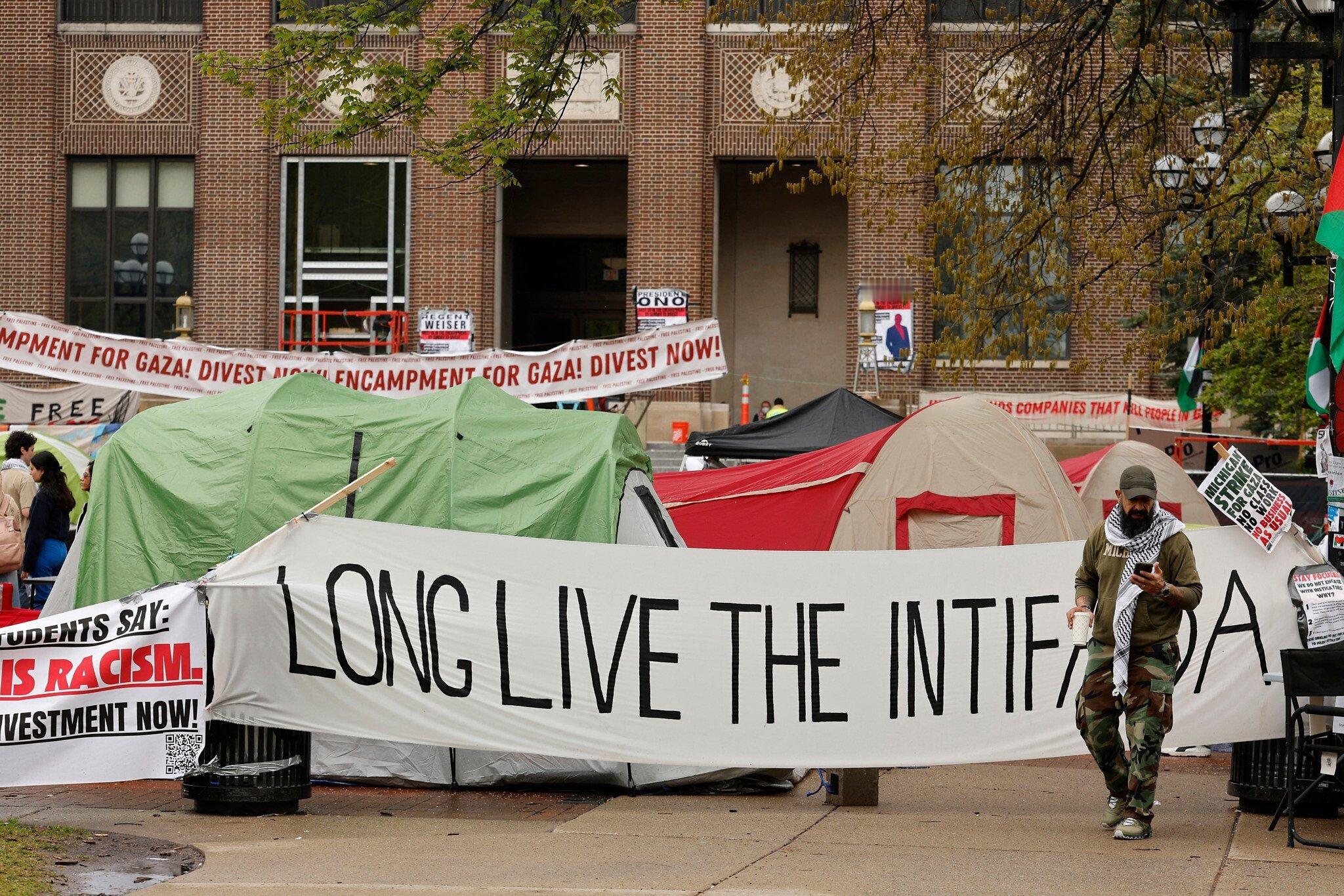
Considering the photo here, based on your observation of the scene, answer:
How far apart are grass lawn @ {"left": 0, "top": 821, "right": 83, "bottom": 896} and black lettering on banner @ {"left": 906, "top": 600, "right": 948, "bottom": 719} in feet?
13.8

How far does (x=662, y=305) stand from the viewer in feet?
113

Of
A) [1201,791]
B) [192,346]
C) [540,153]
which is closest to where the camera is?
[1201,791]

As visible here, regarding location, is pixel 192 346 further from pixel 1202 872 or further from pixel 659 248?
pixel 659 248

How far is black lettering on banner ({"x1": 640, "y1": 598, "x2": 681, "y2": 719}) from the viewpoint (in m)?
8.54

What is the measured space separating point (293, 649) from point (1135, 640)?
4.18m

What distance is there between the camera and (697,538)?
47.3ft

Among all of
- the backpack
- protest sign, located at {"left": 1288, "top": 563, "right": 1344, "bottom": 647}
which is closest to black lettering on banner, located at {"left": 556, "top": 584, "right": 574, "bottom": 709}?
protest sign, located at {"left": 1288, "top": 563, "right": 1344, "bottom": 647}

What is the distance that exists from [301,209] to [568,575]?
28.5m

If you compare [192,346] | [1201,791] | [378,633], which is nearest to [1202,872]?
[1201,791]

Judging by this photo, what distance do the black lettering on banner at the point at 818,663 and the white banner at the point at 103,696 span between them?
10.2ft

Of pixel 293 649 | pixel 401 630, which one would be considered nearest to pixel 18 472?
pixel 293 649

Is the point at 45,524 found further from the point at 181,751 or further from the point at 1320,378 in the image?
the point at 1320,378

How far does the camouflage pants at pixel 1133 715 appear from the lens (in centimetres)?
788

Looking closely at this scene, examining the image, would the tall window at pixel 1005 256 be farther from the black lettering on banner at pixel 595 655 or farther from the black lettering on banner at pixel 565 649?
the black lettering on banner at pixel 565 649
